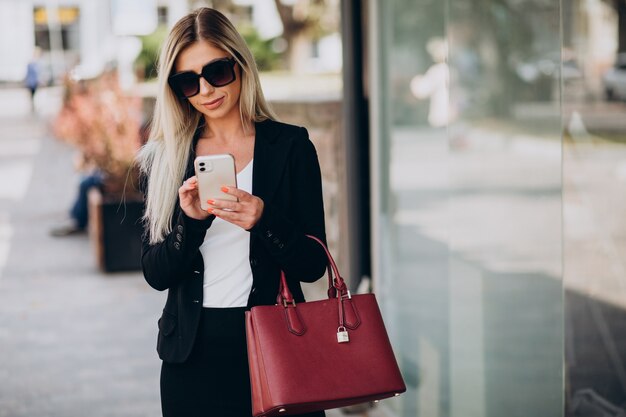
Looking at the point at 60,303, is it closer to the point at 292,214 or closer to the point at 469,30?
the point at 469,30

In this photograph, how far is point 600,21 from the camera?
144 inches

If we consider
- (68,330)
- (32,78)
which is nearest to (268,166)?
(68,330)

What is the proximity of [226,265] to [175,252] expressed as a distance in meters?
0.16

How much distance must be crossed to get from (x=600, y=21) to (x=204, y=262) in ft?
6.11

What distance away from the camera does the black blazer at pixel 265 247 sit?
2613mm

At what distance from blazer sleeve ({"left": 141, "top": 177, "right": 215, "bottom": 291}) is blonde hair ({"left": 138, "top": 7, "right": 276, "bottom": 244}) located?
6 centimetres

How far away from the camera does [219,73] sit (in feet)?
8.90

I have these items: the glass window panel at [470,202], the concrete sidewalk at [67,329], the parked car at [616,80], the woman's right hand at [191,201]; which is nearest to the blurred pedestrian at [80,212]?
the concrete sidewalk at [67,329]

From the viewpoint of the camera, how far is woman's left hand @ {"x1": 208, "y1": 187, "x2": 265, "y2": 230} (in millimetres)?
2453

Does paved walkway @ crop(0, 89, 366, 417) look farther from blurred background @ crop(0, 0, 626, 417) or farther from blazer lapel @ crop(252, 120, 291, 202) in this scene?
blazer lapel @ crop(252, 120, 291, 202)

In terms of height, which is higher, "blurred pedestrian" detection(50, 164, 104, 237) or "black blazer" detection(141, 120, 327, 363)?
"black blazer" detection(141, 120, 327, 363)

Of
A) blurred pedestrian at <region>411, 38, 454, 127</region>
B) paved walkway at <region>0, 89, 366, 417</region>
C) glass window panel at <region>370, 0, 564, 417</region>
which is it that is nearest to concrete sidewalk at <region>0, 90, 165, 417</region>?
paved walkway at <region>0, 89, 366, 417</region>

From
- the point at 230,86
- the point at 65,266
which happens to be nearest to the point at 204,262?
the point at 230,86

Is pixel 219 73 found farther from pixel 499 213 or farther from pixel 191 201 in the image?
pixel 499 213
